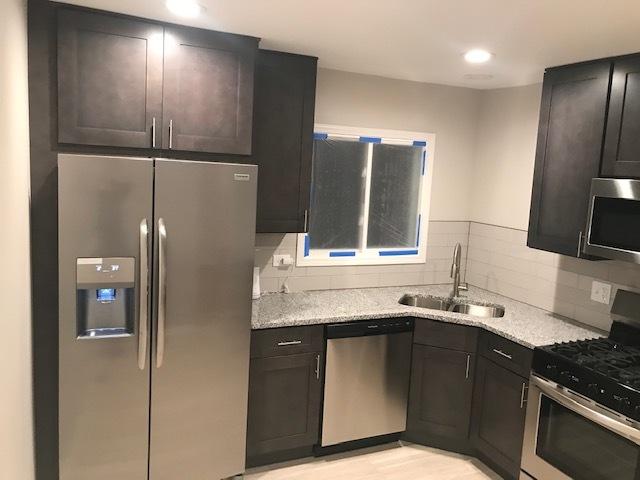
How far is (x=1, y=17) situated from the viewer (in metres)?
1.79

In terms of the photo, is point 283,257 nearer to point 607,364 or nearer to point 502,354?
point 502,354

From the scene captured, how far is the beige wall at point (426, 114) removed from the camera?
356 centimetres

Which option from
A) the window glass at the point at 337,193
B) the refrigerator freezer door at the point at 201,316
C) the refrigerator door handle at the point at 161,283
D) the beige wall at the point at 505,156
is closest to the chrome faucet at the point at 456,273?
the beige wall at the point at 505,156

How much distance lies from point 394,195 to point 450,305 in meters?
0.91

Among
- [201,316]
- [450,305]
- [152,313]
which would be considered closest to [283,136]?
[201,316]

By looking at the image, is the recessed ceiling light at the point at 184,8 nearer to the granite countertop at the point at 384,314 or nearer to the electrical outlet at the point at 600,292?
the granite countertop at the point at 384,314

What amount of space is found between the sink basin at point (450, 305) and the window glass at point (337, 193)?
57cm

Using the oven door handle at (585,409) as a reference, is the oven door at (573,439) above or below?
below

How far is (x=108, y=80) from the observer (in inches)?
96.9

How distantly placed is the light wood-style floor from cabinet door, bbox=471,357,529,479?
0.17 meters

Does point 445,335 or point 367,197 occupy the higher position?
point 367,197

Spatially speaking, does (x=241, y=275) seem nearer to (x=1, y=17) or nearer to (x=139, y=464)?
(x=139, y=464)

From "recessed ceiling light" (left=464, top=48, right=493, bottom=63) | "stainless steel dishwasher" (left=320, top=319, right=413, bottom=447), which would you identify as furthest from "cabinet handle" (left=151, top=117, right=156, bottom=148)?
"recessed ceiling light" (left=464, top=48, right=493, bottom=63)

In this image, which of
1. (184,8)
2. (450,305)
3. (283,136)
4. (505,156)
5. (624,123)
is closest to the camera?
(184,8)
